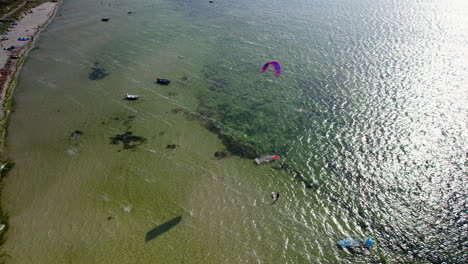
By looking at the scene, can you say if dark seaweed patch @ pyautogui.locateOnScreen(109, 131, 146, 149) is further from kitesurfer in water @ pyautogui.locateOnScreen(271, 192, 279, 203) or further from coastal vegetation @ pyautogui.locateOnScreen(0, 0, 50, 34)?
coastal vegetation @ pyautogui.locateOnScreen(0, 0, 50, 34)

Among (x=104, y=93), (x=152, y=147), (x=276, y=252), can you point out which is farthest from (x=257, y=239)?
(x=104, y=93)

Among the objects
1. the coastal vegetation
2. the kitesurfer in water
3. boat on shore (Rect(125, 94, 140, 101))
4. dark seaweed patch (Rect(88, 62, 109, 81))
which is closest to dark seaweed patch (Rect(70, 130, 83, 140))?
boat on shore (Rect(125, 94, 140, 101))

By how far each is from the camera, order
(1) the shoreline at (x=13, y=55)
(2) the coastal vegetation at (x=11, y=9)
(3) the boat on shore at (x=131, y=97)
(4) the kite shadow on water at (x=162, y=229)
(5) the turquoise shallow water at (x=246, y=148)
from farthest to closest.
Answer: (2) the coastal vegetation at (x=11, y=9), (3) the boat on shore at (x=131, y=97), (1) the shoreline at (x=13, y=55), (4) the kite shadow on water at (x=162, y=229), (5) the turquoise shallow water at (x=246, y=148)

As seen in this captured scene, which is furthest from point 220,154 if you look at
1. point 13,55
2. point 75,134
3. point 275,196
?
point 13,55

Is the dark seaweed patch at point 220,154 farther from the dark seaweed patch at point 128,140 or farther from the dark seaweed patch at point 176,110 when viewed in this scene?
the dark seaweed patch at point 176,110

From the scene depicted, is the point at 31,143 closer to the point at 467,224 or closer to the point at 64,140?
the point at 64,140

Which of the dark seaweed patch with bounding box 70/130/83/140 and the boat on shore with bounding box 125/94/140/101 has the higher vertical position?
the boat on shore with bounding box 125/94/140/101

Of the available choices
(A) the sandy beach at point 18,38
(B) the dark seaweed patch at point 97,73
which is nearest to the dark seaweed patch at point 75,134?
(A) the sandy beach at point 18,38
